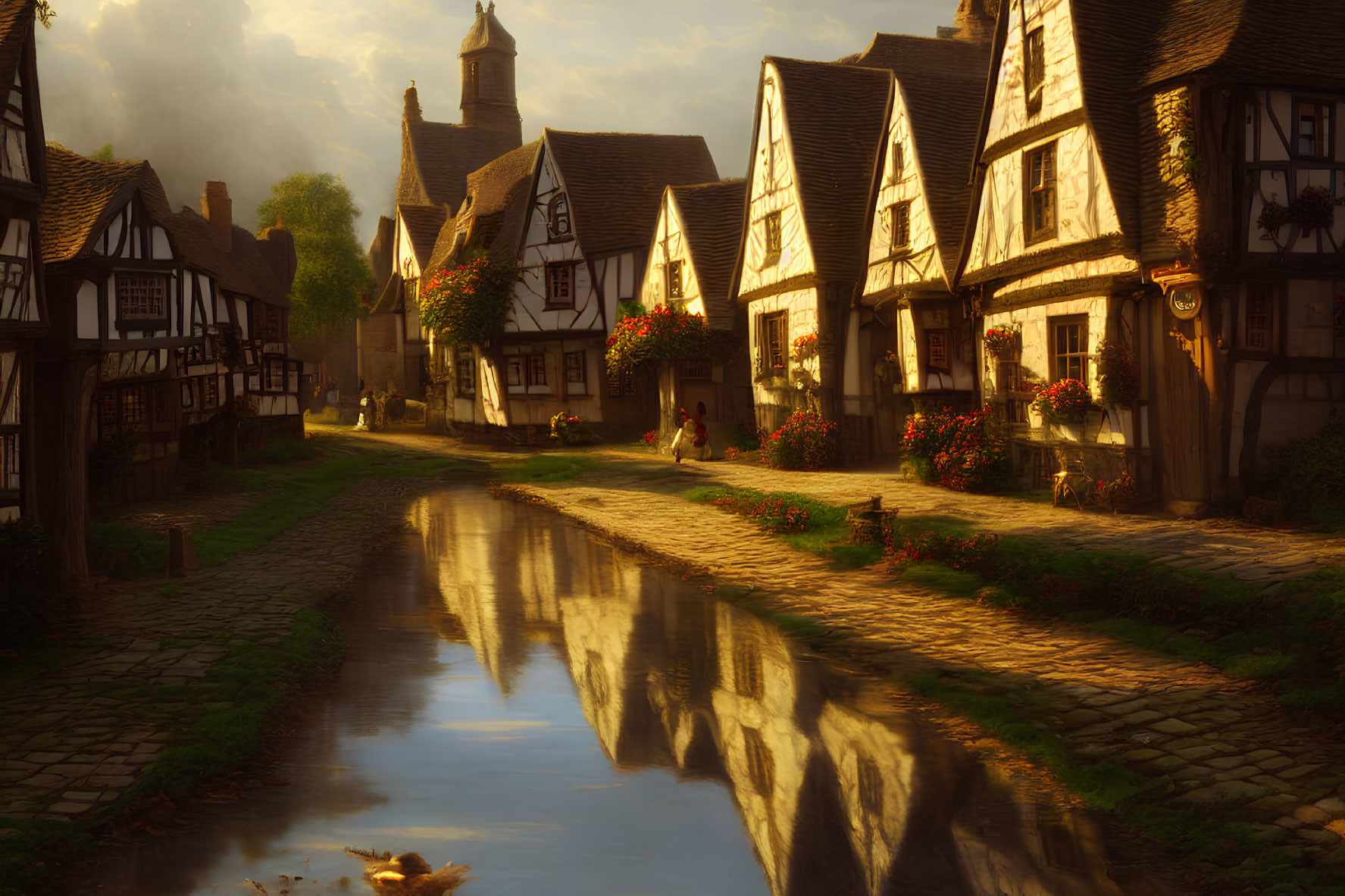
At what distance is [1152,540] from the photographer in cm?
1330

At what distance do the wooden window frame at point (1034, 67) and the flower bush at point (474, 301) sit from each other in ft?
70.6

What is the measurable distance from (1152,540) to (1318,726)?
19.7ft

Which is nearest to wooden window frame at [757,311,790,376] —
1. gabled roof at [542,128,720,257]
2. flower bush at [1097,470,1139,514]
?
gabled roof at [542,128,720,257]

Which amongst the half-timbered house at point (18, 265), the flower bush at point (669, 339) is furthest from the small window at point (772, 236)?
the half-timbered house at point (18, 265)

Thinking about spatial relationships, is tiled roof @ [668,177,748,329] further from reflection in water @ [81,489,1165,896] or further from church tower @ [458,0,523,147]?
church tower @ [458,0,523,147]

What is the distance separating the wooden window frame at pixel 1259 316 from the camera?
15344mm

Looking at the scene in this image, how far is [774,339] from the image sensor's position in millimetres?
27812

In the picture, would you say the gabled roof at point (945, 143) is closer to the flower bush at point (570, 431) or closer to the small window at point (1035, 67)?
the small window at point (1035, 67)

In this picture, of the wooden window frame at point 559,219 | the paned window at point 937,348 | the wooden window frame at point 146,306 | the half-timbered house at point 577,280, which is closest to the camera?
the wooden window frame at point 146,306

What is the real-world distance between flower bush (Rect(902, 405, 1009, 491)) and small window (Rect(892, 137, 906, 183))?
212 inches

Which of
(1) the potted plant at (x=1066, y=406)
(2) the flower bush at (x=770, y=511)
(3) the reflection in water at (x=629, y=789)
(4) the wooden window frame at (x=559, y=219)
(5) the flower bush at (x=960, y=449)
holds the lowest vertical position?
(3) the reflection in water at (x=629, y=789)

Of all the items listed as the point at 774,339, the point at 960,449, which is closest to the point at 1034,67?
the point at 960,449

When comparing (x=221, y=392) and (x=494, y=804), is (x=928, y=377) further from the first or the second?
(x=221, y=392)

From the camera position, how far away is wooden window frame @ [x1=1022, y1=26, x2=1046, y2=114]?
1808cm
